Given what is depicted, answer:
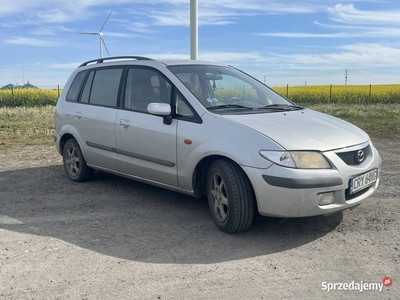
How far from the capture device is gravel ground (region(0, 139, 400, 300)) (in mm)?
3258

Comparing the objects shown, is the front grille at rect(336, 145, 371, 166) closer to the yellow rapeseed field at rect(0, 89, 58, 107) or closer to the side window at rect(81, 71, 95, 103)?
the side window at rect(81, 71, 95, 103)

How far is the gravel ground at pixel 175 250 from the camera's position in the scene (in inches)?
128

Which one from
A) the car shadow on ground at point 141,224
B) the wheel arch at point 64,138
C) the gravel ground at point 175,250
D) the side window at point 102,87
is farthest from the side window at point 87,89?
the gravel ground at point 175,250

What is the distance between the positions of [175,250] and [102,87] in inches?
114

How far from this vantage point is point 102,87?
6004mm

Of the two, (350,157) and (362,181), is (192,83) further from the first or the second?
(362,181)

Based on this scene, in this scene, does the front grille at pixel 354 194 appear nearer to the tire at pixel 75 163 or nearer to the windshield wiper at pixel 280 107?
the windshield wiper at pixel 280 107

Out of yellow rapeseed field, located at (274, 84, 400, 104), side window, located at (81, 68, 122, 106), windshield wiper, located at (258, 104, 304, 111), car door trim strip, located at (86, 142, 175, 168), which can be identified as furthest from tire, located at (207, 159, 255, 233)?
yellow rapeseed field, located at (274, 84, 400, 104)

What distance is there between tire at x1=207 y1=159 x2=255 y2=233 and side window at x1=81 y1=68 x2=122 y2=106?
200 centimetres

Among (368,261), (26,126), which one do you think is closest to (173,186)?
(368,261)

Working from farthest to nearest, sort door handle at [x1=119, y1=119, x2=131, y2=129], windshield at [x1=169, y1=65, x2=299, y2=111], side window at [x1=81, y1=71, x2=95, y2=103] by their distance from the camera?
1. side window at [x1=81, y1=71, x2=95, y2=103]
2. door handle at [x1=119, y1=119, x2=131, y2=129]
3. windshield at [x1=169, y1=65, x2=299, y2=111]

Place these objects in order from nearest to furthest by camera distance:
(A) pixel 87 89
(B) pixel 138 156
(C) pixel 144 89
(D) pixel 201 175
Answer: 1. (D) pixel 201 175
2. (B) pixel 138 156
3. (C) pixel 144 89
4. (A) pixel 87 89

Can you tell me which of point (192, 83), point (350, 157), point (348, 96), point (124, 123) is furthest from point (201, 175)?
point (348, 96)

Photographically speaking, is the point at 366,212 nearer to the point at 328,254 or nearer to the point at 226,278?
the point at 328,254
